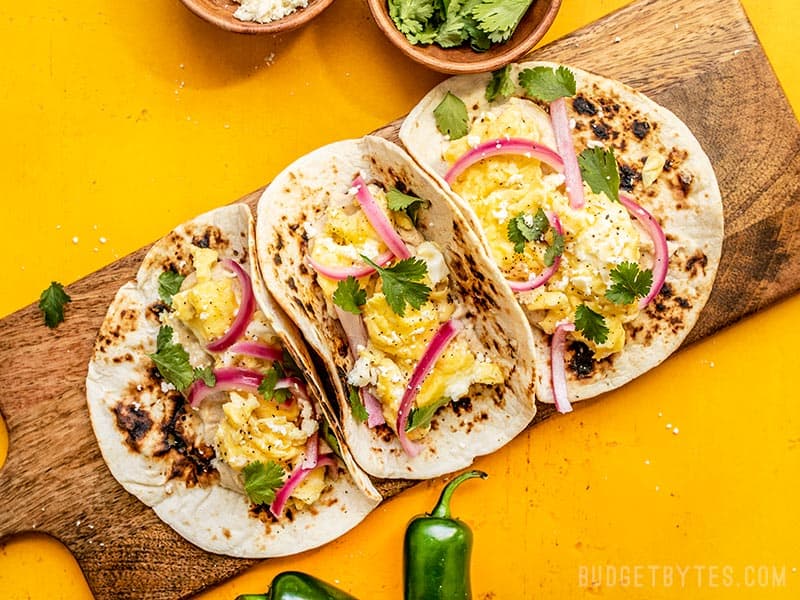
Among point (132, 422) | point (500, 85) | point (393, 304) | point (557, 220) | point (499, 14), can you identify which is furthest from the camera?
point (132, 422)

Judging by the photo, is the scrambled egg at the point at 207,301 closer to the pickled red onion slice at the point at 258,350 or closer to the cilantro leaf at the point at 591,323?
the pickled red onion slice at the point at 258,350

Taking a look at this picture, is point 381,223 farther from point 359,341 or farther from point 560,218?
point 560,218

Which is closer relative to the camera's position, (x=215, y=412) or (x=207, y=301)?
(x=207, y=301)

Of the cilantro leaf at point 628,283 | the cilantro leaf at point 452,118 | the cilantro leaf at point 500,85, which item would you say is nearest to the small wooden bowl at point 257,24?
the cilantro leaf at point 452,118

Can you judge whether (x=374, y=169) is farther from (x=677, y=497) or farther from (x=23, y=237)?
Answer: (x=677, y=497)

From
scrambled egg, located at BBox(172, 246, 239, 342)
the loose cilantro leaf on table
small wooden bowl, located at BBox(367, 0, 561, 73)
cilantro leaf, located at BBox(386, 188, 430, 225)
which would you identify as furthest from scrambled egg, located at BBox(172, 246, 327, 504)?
small wooden bowl, located at BBox(367, 0, 561, 73)

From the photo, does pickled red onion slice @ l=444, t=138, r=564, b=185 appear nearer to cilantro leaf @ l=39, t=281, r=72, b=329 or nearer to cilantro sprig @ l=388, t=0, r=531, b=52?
cilantro sprig @ l=388, t=0, r=531, b=52

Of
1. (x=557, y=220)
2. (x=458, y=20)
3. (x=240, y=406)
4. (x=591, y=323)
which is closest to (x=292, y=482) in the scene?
(x=240, y=406)
